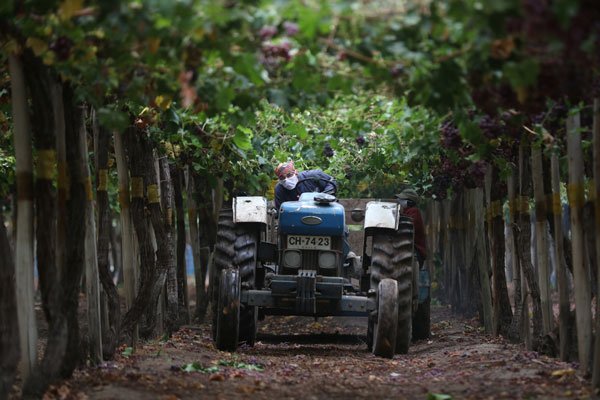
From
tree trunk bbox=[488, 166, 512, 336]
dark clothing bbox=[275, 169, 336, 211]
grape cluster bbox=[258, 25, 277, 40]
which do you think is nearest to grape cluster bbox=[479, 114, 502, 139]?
grape cluster bbox=[258, 25, 277, 40]

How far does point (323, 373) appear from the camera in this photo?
12352mm

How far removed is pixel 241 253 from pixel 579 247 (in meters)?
5.03

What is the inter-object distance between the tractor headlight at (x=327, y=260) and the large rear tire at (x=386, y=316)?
0.93 meters

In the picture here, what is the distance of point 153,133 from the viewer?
14.1m

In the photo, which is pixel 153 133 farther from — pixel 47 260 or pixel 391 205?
pixel 47 260

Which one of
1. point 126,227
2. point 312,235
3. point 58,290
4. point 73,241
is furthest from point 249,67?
point 312,235

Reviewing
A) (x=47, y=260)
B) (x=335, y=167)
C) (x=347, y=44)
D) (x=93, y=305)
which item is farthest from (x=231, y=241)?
(x=335, y=167)

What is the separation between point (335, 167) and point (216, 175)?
4602mm

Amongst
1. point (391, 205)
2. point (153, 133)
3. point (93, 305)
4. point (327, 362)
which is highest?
point (153, 133)

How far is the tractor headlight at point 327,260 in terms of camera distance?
14.5 metres

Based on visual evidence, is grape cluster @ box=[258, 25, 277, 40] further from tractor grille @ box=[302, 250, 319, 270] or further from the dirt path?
tractor grille @ box=[302, 250, 319, 270]

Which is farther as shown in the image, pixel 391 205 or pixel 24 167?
pixel 391 205

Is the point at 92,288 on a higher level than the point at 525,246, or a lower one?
lower

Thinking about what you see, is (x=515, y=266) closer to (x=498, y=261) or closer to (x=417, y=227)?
(x=498, y=261)
